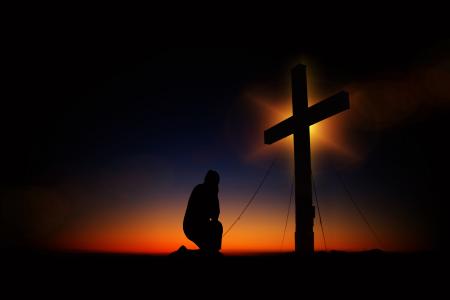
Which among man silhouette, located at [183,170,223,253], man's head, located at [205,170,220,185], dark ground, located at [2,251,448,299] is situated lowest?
dark ground, located at [2,251,448,299]

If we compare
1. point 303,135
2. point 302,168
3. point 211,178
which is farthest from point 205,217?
point 303,135

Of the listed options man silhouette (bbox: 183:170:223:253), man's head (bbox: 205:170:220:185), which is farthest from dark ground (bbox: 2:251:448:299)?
man's head (bbox: 205:170:220:185)

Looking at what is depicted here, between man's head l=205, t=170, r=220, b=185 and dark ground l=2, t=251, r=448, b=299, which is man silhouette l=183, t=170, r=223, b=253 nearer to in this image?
man's head l=205, t=170, r=220, b=185

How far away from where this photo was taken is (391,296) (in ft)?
9.11

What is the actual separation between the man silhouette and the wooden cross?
195cm

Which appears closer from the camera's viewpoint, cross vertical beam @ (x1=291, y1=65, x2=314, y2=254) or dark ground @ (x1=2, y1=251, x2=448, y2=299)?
dark ground @ (x1=2, y1=251, x2=448, y2=299)

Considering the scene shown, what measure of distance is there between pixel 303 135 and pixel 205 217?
10.5ft

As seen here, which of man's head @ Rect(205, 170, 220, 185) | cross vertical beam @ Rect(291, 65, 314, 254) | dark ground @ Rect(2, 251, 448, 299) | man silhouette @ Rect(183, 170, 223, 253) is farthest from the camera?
cross vertical beam @ Rect(291, 65, 314, 254)

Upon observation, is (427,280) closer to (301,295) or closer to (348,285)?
(348,285)

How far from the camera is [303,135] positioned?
6812mm

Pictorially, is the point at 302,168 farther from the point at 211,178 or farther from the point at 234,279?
the point at 234,279

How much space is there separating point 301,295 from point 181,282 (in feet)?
4.58

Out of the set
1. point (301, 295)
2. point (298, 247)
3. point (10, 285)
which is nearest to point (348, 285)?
point (301, 295)

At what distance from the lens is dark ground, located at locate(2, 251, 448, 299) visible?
9.83ft
